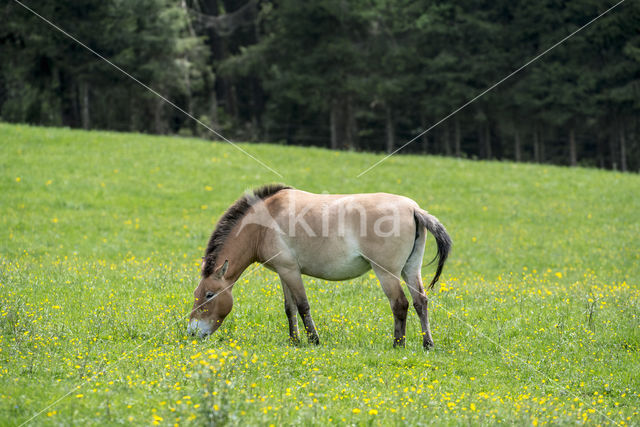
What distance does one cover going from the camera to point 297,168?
84.2 ft

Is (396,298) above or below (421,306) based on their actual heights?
above

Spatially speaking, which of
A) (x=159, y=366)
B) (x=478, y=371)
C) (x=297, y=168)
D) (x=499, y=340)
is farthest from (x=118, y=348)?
(x=297, y=168)

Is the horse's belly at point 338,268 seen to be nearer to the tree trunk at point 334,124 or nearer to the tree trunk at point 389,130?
the tree trunk at point 334,124

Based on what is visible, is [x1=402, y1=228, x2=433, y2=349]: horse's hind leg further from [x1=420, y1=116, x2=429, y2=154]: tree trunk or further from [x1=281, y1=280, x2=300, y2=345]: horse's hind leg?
[x1=420, y1=116, x2=429, y2=154]: tree trunk

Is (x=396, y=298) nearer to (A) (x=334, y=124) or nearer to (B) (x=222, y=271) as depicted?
(B) (x=222, y=271)

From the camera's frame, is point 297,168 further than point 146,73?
No

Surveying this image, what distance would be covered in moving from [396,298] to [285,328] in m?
1.89

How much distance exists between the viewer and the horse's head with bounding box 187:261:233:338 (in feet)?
27.2

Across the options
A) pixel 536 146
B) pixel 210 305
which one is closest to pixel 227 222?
pixel 210 305

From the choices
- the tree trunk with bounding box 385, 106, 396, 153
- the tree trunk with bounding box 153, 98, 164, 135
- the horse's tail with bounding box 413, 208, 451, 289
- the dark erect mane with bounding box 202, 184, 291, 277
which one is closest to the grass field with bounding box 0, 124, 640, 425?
the dark erect mane with bounding box 202, 184, 291, 277

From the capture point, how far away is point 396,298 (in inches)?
325

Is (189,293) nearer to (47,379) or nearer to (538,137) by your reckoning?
(47,379)

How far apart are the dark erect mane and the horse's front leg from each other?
3.10 feet

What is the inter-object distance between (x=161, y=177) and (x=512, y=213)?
41.8ft
